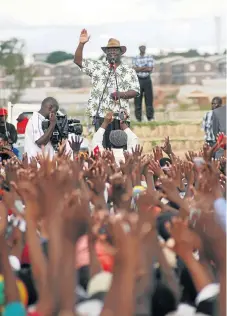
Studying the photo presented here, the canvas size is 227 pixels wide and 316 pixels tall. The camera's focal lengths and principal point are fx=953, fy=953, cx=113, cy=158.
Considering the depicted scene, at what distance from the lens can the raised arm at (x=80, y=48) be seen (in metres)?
7.63

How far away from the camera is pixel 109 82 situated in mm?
7723

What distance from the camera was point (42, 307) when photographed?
2955mm

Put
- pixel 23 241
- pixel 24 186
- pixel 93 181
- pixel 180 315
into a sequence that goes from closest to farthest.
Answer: pixel 180 315
pixel 24 186
pixel 23 241
pixel 93 181

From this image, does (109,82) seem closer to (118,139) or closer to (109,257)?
(118,139)

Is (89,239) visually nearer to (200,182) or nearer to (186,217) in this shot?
(186,217)

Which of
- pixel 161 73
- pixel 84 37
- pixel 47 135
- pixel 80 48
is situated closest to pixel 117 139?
pixel 47 135

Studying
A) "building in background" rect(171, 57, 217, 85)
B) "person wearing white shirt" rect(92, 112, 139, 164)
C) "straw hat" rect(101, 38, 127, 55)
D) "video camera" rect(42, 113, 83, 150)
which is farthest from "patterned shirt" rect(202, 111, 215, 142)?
"building in background" rect(171, 57, 217, 85)

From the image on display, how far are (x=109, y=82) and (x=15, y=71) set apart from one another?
2148cm

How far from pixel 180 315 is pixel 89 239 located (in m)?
0.40

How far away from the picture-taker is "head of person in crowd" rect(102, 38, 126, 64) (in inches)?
305

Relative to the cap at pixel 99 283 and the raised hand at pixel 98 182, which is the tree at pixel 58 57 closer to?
the raised hand at pixel 98 182

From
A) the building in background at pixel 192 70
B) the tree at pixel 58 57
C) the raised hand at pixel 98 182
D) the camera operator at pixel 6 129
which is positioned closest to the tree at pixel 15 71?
the tree at pixel 58 57

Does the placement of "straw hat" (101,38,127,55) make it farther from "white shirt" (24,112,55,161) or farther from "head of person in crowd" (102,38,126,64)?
"white shirt" (24,112,55,161)

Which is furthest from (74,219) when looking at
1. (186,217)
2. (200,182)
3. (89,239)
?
(200,182)
